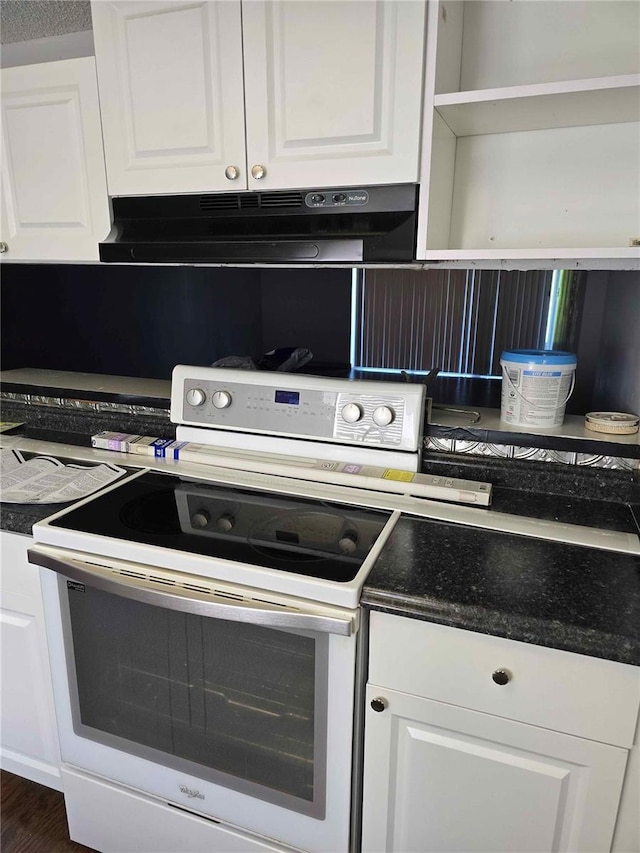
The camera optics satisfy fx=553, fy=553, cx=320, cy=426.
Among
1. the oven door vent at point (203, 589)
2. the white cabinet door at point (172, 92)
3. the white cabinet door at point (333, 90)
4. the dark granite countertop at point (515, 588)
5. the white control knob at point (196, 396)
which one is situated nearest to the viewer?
the dark granite countertop at point (515, 588)

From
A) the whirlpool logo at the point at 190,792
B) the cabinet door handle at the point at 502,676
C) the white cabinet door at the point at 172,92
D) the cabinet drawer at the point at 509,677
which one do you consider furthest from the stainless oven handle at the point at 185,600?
the white cabinet door at the point at 172,92

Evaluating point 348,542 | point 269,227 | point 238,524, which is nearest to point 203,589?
point 238,524

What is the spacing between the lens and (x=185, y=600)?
101 cm

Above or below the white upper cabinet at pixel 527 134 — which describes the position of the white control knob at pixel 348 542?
below

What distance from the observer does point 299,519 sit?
1214 mm

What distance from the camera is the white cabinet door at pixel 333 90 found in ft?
3.69

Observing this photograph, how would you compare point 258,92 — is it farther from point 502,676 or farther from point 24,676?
point 24,676

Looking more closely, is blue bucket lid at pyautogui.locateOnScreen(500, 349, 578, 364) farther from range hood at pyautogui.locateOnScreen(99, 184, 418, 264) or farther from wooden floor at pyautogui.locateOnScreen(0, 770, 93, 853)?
wooden floor at pyautogui.locateOnScreen(0, 770, 93, 853)

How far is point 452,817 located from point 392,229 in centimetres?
116

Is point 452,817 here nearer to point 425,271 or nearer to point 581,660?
point 581,660

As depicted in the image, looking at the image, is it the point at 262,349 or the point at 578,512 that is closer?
the point at 578,512

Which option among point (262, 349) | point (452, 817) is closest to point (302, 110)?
point (262, 349)

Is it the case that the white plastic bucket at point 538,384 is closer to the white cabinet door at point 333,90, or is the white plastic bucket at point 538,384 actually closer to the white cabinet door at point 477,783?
the white cabinet door at point 333,90

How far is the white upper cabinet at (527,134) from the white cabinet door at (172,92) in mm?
459
